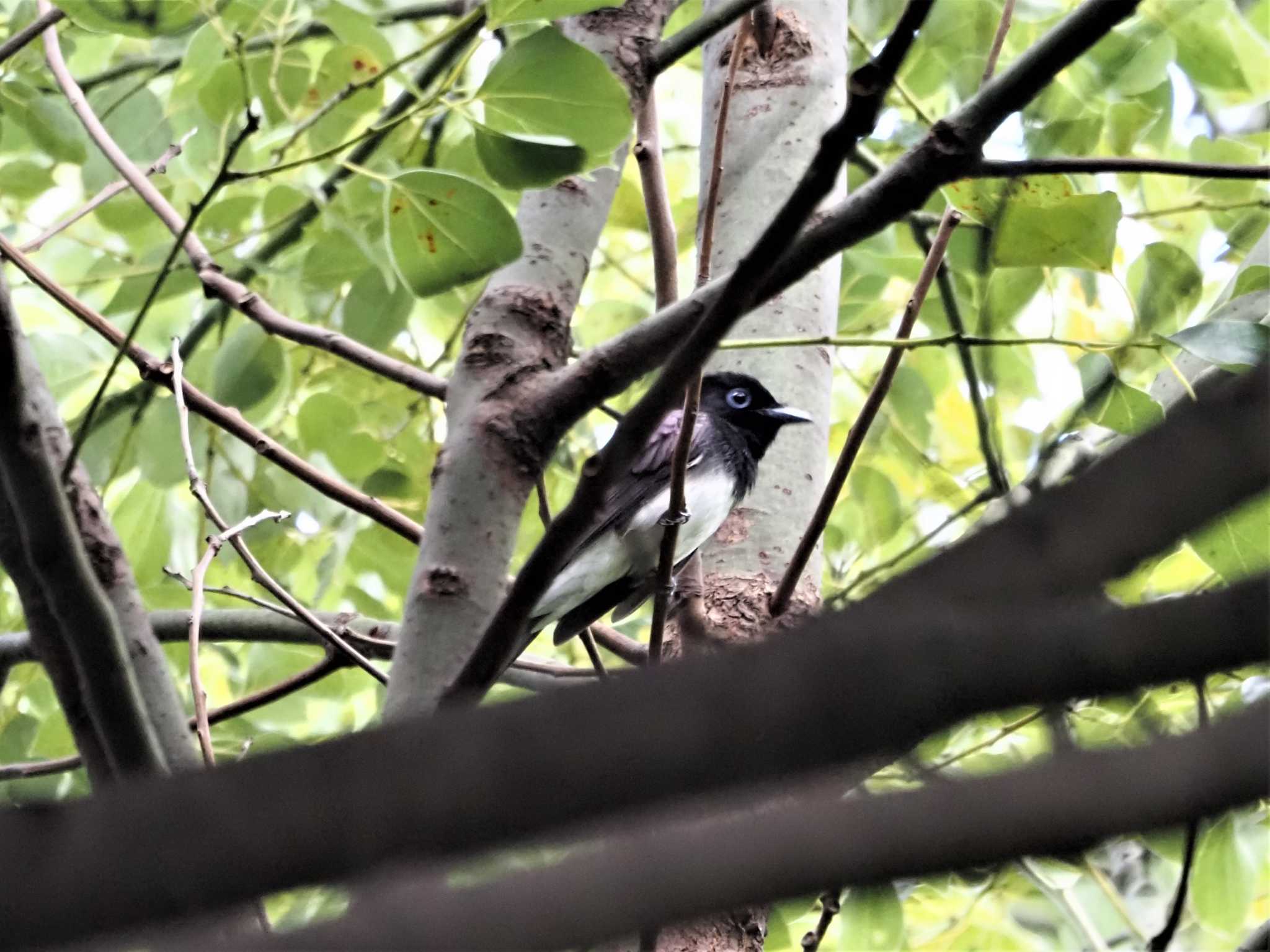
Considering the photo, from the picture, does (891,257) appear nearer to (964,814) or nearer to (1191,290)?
(1191,290)

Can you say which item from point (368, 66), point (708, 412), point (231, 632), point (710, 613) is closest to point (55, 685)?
point (231, 632)

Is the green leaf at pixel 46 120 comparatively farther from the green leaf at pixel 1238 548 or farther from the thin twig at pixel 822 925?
the green leaf at pixel 1238 548

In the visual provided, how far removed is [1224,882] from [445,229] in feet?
5.61

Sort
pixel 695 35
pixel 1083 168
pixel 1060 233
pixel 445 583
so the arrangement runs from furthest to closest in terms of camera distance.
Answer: pixel 695 35
pixel 1060 233
pixel 445 583
pixel 1083 168

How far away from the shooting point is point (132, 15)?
77.4 inches

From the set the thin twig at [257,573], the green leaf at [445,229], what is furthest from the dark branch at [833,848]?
the green leaf at [445,229]

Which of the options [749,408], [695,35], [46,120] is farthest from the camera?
[749,408]

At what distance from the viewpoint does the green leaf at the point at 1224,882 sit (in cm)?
231

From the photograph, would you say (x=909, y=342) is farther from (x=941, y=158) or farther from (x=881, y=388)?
(x=941, y=158)

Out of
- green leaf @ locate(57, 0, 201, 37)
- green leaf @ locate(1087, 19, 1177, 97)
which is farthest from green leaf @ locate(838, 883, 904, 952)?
green leaf @ locate(57, 0, 201, 37)

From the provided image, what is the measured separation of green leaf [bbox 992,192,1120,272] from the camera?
1.74 metres

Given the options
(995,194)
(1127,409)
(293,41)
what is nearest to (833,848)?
(995,194)

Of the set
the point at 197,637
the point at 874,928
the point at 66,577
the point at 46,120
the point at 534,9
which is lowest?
the point at 874,928

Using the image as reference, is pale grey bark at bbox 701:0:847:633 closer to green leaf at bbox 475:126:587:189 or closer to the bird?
the bird
